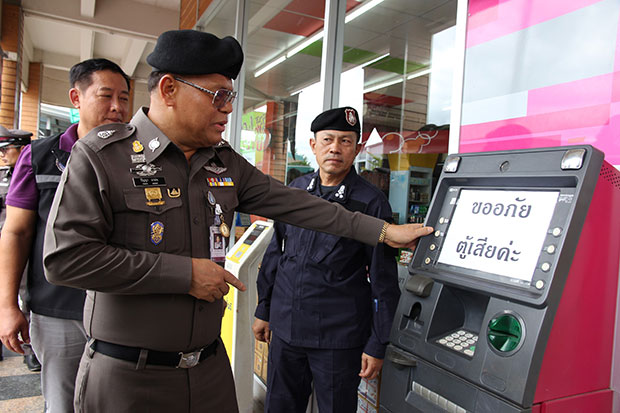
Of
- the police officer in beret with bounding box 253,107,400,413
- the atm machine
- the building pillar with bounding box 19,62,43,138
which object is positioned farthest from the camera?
the building pillar with bounding box 19,62,43,138

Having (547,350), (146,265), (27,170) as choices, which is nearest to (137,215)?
(146,265)

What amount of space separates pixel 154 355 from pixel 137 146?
23.3 inches

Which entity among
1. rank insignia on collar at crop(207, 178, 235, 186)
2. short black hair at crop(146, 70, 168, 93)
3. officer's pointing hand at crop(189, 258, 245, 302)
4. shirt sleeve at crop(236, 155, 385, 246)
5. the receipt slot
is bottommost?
the receipt slot

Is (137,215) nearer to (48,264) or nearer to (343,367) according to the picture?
(48,264)

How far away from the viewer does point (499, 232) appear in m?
1.11

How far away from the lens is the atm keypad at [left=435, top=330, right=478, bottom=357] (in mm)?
1097

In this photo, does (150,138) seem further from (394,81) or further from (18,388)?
(18,388)

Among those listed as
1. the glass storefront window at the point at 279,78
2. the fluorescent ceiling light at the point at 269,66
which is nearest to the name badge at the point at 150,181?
the glass storefront window at the point at 279,78

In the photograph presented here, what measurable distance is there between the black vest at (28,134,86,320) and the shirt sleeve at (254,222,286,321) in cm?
79

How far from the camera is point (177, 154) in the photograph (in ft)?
4.43

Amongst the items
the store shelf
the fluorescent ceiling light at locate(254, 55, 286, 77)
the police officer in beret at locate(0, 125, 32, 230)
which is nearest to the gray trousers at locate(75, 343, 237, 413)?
the store shelf

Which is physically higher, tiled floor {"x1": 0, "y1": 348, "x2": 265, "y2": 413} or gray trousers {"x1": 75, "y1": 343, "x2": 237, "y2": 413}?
gray trousers {"x1": 75, "y1": 343, "x2": 237, "y2": 413}

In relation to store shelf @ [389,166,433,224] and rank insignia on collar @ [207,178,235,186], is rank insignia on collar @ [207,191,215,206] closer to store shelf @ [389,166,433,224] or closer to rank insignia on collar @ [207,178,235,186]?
rank insignia on collar @ [207,178,235,186]

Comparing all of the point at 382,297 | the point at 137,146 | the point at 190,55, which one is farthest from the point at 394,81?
the point at 137,146
